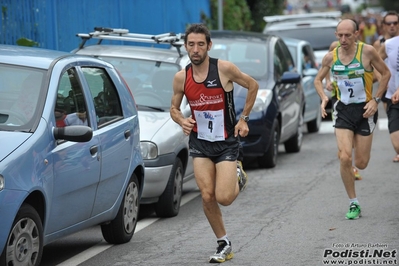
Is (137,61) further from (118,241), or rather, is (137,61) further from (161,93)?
(118,241)

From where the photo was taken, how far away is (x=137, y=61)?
11641 millimetres

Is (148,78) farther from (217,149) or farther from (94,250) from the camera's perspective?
(217,149)

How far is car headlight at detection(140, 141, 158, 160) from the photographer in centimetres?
1012

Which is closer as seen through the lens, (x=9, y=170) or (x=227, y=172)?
(x=9, y=170)

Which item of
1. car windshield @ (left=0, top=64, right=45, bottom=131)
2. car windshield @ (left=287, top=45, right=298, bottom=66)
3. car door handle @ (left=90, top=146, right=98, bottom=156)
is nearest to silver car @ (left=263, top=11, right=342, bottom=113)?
car windshield @ (left=287, top=45, right=298, bottom=66)

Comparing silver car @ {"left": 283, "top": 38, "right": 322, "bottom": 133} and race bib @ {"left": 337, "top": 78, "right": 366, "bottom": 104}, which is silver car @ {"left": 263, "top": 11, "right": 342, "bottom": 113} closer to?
silver car @ {"left": 283, "top": 38, "right": 322, "bottom": 133}

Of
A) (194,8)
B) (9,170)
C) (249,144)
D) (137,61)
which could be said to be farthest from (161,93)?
(194,8)

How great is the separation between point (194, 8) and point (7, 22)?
1201 centimetres

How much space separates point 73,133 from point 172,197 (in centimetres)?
317

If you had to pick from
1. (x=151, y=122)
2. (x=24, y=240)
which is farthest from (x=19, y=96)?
(x=151, y=122)

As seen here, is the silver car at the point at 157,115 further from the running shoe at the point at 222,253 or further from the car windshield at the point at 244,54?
the car windshield at the point at 244,54

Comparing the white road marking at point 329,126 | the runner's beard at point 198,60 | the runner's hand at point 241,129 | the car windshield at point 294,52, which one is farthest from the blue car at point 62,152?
the white road marking at point 329,126

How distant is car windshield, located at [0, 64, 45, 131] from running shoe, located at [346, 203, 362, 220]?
11.9 feet

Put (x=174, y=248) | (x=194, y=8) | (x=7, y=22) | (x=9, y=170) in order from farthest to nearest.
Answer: (x=194, y=8) → (x=7, y=22) → (x=174, y=248) → (x=9, y=170)
